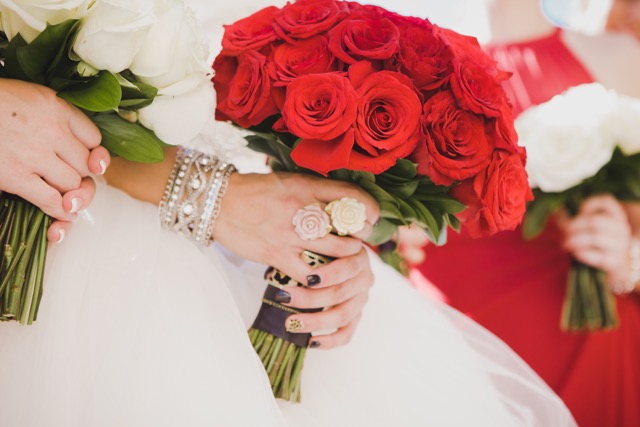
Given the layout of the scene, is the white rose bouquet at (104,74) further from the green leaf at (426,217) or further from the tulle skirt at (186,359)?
the green leaf at (426,217)

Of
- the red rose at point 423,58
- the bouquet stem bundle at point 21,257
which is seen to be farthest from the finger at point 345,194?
the bouquet stem bundle at point 21,257

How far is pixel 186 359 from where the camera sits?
2.56 ft

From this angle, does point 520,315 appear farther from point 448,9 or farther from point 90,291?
point 90,291

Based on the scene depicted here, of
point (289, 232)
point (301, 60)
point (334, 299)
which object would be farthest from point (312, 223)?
point (301, 60)

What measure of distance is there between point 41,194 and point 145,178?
22 cm

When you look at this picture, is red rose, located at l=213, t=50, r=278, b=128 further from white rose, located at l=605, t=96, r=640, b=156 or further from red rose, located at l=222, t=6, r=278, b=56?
white rose, located at l=605, t=96, r=640, b=156

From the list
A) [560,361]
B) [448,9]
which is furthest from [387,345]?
[448,9]

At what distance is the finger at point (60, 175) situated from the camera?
749mm

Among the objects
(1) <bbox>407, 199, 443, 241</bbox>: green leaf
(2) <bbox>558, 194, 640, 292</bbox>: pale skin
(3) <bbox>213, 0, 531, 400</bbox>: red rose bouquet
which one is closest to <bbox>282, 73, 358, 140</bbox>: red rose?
(3) <bbox>213, 0, 531, 400</bbox>: red rose bouquet

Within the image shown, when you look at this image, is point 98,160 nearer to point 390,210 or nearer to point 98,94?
point 98,94

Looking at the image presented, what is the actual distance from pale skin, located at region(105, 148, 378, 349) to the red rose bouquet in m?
0.07

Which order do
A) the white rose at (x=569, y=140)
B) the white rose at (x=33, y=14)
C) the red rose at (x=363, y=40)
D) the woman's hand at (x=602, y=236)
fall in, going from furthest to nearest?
the woman's hand at (x=602, y=236), the white rose at (x=569, y=140), the red rose at (x=363, y=40), the white rose at (x=33, y=14)

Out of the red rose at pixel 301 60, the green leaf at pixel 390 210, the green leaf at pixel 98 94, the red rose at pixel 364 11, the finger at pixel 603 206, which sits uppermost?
the red rose at pixel 364 11

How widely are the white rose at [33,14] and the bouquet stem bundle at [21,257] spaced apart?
0.79 feet
